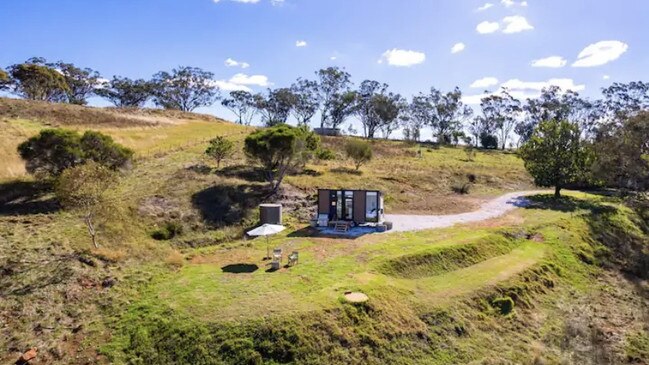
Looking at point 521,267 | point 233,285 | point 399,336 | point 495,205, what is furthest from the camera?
point 495,205

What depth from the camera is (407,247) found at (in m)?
23.4

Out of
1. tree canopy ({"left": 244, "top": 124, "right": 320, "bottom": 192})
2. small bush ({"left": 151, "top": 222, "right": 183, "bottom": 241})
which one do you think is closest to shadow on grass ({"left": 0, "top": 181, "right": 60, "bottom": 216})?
small bush ({"left": 151, "top": 222, "right": 183, "bottom": 241})

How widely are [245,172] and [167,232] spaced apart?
1381 cm

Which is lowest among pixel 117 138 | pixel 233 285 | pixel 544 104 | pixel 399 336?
pixel 399 336

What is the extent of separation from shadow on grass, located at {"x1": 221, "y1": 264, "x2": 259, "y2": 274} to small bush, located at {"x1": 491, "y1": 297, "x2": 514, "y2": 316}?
11070 mm

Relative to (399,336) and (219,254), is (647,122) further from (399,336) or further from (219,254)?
(219,254)

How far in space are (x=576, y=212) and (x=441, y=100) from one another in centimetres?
6417

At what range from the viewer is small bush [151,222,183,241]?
24922 millimetres

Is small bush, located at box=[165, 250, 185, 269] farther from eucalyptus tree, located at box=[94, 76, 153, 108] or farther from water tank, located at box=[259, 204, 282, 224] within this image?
eucalyptus tree, located at box=[94, 76, 153, 108]

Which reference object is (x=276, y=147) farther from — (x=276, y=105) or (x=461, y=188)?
(x=276, y=105)

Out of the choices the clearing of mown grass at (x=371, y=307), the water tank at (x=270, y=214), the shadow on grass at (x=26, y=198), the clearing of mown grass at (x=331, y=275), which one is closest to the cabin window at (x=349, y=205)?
the clearing of mown grass at (x=331, y=275)

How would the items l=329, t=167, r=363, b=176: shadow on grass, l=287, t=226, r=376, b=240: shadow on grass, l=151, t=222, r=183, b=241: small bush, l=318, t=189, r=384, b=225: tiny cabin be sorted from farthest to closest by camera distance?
l=329, t=167, r=363, b=176: shadow on grass < l=318, t=189, r=384, b=225: tiny cabin < l=287, t=226, r=376, b=240: shadow on grass < l=151, t=222, r=183, b=241: small bush

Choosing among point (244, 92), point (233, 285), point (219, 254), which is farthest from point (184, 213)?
point (244, 92)

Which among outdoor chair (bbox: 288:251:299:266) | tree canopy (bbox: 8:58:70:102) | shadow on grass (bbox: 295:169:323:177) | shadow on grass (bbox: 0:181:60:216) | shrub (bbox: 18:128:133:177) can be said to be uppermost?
tree canopy (bbox: 8:58:70:102)
